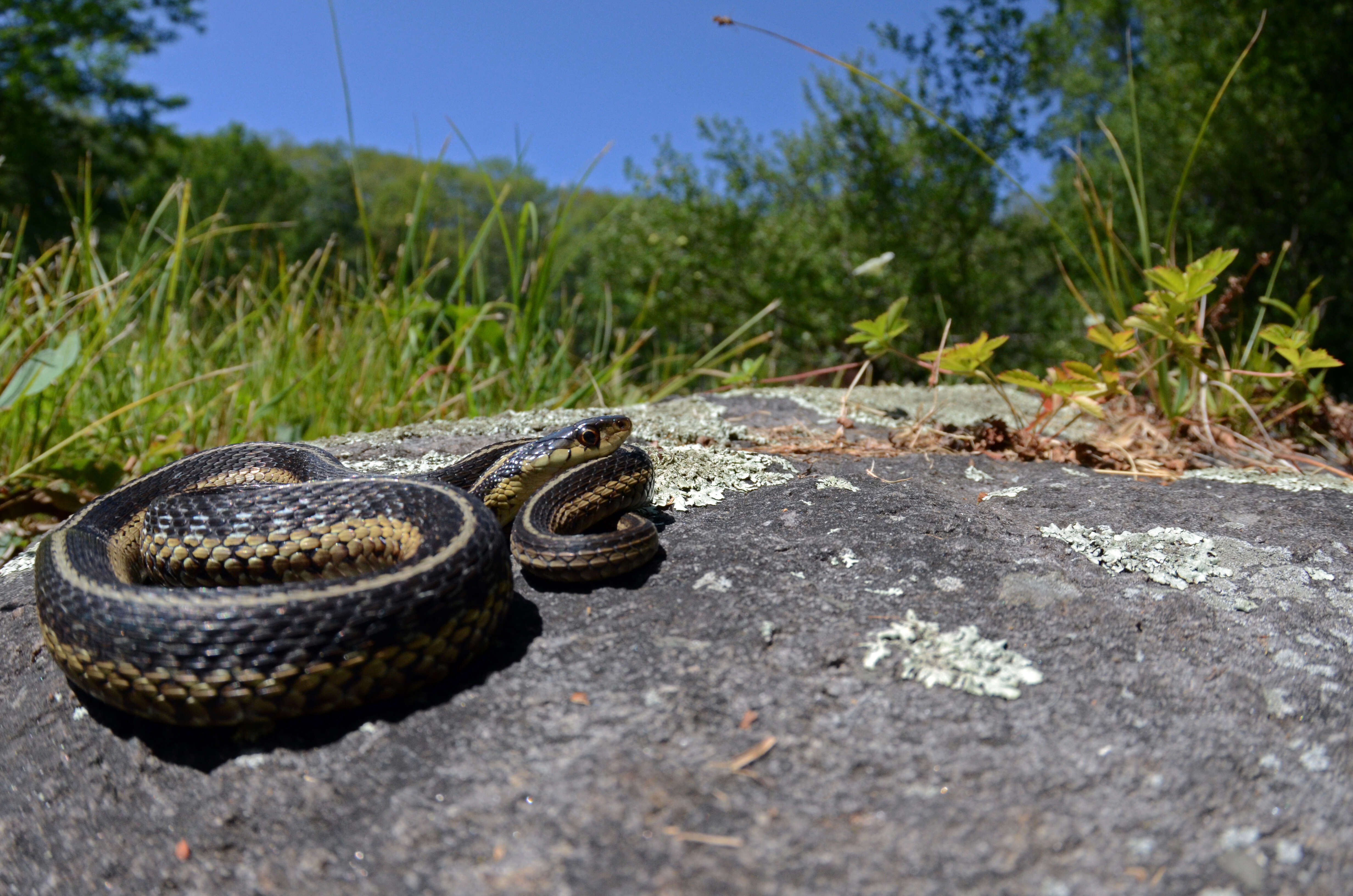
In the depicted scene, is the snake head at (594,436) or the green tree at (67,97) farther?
the green tree at (67,97)

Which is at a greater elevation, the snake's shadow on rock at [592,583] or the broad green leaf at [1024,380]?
the broad green leaf at [1024,380]

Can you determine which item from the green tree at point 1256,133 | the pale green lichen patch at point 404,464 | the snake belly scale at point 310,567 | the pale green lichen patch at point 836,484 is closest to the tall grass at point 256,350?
the pale green lichen patch at point 404,464

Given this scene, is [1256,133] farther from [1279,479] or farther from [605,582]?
Result: [605,582]

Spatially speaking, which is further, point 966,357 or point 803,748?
point 966,357

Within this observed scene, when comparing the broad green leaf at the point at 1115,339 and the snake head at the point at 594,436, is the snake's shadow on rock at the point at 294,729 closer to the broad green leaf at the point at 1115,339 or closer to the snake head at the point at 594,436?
the snake head at the point at 594,436

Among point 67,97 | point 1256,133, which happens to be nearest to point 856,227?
point 1256,133

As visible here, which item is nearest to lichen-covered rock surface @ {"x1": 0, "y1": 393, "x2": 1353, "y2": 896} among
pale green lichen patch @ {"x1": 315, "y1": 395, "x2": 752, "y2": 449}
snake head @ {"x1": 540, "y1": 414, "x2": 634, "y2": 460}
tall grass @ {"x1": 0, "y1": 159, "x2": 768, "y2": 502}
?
snake head @ {"x1": 540, "y1": 414, "x2": 634, "y2": 460}

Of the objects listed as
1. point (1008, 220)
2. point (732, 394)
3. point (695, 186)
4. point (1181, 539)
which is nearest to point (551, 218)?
point (732, 394)
